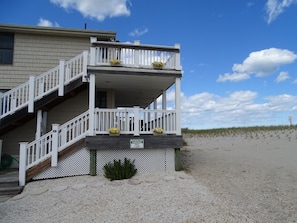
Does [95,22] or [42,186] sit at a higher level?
[95,22]

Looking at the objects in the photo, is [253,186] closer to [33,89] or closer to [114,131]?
[114,131]

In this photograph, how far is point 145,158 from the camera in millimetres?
8109

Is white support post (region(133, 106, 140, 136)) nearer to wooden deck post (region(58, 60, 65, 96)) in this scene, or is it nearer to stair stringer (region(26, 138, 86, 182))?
stair stringer (region(26, 138, 86, 182))

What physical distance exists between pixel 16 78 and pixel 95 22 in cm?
559

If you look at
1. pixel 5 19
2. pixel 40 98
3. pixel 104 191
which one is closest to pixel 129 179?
pixel 104 191

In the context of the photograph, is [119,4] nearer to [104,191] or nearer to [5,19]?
[5,19]

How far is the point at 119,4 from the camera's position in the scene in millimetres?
11641

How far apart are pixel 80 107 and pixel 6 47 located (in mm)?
4235

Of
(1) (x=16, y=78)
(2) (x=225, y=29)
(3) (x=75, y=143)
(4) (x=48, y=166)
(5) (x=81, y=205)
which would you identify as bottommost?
(5) (x=81, y=205)

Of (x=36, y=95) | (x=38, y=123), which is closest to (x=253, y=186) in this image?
(x=38, y=123)

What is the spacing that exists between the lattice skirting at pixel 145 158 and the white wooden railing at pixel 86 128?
0.70 m

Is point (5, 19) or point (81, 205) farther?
point (5, 19)

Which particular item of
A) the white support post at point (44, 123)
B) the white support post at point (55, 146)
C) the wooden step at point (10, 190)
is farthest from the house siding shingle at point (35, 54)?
the wooden step at point (10, 190)

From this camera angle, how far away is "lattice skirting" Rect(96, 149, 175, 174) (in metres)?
7.91
